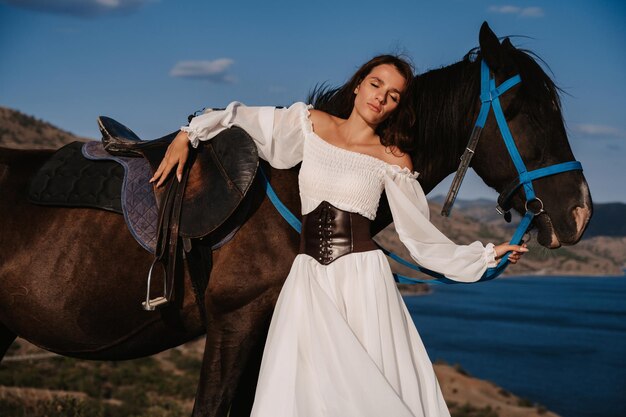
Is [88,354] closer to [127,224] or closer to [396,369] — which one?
[127,224]

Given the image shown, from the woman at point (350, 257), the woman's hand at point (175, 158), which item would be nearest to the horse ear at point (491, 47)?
the woman at point (350, 257)

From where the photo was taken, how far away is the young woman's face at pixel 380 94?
3.20 m

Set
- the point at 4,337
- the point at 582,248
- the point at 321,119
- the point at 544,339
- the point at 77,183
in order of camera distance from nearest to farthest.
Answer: the point at 321,119 → the point at 77,183 → the point at 4,337 → the point at 544,339 → the point at 582,248

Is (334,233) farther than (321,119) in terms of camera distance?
No

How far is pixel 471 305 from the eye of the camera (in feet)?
289

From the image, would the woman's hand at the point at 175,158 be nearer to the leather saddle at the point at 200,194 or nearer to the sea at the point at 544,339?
the leather saddle at the point at 200,194

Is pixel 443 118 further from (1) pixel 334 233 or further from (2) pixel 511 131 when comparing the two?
(1) pixel 334 233

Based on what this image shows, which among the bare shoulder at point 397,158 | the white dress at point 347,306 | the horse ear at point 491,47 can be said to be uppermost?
the horse ear at point 491,47

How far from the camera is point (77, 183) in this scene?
11.3 ft

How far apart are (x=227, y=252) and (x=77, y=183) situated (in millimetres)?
917

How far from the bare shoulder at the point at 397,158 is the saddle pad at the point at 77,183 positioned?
1.29m

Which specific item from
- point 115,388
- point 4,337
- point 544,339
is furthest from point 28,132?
point 4,337

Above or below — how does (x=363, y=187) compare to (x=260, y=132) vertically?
below

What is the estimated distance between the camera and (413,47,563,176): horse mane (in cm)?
327
